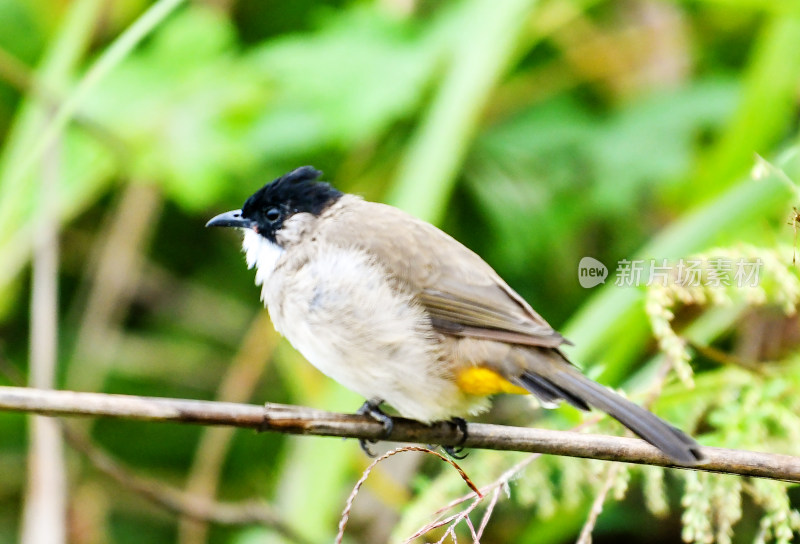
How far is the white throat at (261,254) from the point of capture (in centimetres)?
230

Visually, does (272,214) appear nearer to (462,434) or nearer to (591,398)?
(462,434)

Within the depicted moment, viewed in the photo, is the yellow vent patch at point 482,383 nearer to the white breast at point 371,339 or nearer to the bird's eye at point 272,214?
the white breast at point 371,339

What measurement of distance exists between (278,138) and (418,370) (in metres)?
1.62

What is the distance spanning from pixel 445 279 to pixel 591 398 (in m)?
0.54

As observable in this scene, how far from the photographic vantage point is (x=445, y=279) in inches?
81.6

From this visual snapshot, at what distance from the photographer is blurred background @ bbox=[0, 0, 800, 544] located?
103 inches

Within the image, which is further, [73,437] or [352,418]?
[73,437]

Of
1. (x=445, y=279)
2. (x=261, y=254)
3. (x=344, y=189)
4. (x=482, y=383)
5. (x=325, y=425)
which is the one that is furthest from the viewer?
(x=344, y=189)

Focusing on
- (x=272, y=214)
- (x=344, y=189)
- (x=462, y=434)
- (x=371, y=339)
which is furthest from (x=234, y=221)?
(x=344, y=189)

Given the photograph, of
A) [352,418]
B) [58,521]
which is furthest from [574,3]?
[58,521]

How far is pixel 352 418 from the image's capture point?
1.69 metres

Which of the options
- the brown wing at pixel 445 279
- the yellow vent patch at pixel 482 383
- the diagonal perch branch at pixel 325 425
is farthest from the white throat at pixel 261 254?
the diagonal perch branch at pixel 325 425

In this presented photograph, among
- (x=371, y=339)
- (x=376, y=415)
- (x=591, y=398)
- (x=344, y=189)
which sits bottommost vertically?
(x=591, y=398)

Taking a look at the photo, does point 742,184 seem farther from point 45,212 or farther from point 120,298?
point 120,298
